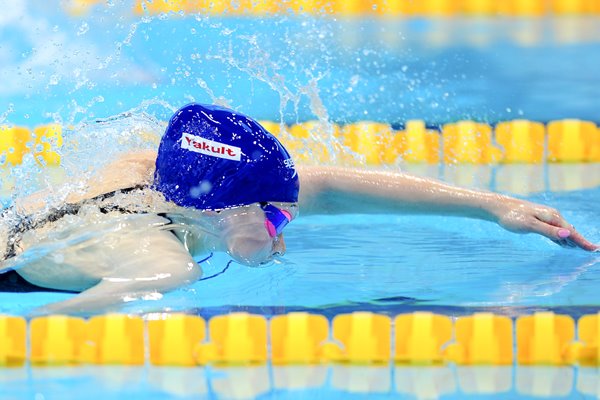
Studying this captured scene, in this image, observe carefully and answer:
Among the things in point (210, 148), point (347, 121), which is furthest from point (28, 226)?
point (347, 121)

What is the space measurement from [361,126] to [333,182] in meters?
2.23

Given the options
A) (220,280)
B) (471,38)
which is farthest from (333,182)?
(471,38)

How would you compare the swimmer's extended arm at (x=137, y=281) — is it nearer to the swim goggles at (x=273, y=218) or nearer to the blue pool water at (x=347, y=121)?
the blue pool water at (x=347, y=121)

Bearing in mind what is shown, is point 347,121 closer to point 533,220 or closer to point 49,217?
point 533,220

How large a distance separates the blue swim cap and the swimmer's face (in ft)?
0.07

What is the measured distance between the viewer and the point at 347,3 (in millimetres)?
6809

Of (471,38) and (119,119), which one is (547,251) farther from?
(471,38)

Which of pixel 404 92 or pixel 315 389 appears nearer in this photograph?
pixel 315 389

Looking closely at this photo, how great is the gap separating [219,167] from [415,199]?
23.5 inches

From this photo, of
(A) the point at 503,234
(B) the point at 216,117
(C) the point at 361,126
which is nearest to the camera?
(B) the point at 216,117

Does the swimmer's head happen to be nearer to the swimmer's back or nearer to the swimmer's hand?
the swimmer's back

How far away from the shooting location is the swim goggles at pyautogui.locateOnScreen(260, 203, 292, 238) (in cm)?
233

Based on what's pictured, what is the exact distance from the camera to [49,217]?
2.47 meters

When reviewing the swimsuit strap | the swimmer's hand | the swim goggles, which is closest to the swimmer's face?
the swim goggles
